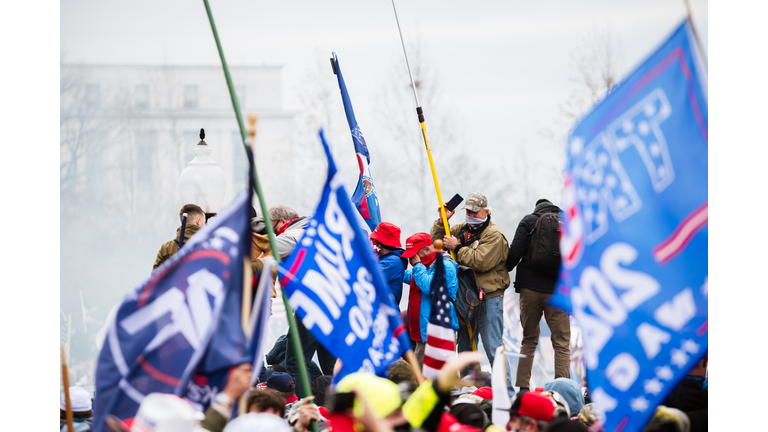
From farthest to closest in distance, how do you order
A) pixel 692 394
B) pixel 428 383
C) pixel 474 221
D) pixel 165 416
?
pixel 474 221
pixel 692 394
pixel 428 383
pixel 165 416

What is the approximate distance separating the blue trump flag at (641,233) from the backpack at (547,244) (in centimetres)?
328

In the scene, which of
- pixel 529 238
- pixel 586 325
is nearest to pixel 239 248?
pixel 586 325

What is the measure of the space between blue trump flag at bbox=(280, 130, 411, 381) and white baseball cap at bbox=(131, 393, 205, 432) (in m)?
0.97

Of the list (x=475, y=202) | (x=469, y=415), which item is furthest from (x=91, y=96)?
(x=469, y=415)

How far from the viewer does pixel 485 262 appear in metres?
6.50

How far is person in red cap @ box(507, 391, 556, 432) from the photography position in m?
3.62

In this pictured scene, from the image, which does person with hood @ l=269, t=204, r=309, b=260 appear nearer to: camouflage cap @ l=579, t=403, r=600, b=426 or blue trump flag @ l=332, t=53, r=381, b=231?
blue trump flag @ l=332, t=53, r=381, b=231

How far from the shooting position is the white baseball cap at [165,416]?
2.77m

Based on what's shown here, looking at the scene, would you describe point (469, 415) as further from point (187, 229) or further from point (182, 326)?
point (187, 229)

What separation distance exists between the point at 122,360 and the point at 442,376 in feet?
5.17

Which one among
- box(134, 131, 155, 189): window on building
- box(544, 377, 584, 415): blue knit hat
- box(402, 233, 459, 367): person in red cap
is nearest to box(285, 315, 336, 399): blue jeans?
box(402, 233, 459, 367): person in red cap

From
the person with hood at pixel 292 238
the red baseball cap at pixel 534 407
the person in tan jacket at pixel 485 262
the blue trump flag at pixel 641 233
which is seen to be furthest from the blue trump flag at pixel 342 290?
the person in tan jacket at pixel 485 262

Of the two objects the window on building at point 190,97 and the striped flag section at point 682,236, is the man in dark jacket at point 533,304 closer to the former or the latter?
the striped flag section at point 682,236

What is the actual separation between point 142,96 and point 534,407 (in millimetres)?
17029
